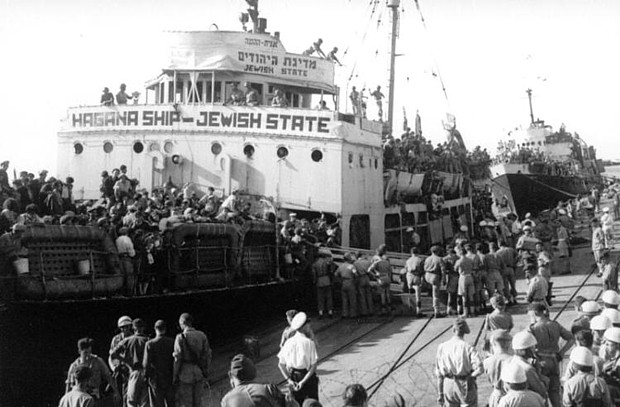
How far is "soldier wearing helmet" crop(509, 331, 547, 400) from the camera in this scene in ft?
16.8

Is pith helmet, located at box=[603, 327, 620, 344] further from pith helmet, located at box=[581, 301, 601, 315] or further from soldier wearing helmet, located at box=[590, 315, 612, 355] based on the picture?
pith helmet, located at box=[581, 301, 601, 315]

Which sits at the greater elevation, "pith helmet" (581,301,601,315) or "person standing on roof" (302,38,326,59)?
"person standing on roof" (302,38,326,59)

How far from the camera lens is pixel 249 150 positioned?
15.9 m

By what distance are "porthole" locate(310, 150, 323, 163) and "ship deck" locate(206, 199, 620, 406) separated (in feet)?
14.8

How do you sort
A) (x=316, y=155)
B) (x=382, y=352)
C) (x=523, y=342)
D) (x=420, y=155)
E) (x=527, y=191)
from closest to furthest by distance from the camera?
(x=523, y=342) → (x=382, y=352) → (x=316, y=155) → (x=420, y=155) → (x=527, y=191)

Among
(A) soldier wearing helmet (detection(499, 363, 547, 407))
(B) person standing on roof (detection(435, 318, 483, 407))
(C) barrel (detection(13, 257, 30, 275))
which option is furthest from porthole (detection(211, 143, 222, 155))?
(A) soldier wearing helmet (detection(499, 363, 547, 407))

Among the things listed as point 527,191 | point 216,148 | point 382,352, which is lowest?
point 382,352

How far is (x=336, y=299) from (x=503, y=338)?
26.0ft

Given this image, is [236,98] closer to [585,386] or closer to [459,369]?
[459,369]

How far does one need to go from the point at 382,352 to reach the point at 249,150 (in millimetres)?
7895

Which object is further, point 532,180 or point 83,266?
point 532,180

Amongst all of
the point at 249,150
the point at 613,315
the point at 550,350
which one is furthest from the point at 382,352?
the point at 249,150

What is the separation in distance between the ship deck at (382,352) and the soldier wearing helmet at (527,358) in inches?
89.6

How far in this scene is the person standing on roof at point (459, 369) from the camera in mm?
5828
